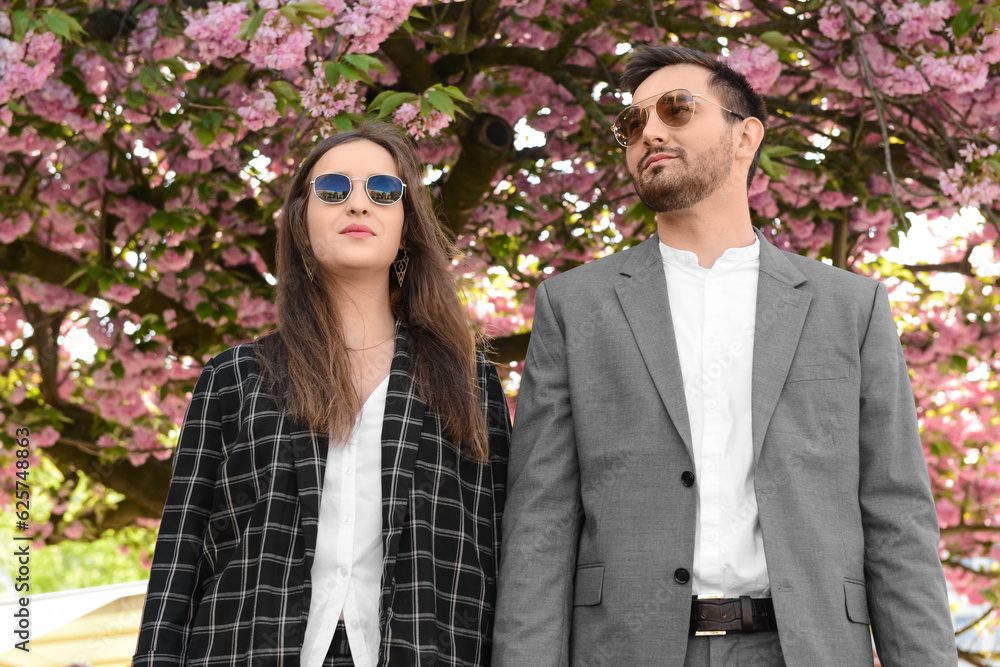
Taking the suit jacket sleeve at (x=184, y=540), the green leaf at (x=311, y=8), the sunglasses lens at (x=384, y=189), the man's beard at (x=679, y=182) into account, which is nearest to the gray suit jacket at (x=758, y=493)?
the man's beard at (x=679, y=182)

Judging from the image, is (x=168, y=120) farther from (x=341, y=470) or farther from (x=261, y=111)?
(x=341, y=470)

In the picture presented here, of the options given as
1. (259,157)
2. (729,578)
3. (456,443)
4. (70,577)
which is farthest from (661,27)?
(70,577)

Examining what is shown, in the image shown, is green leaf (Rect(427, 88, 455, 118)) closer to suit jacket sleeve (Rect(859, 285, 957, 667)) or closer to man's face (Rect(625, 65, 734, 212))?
man's face (Rect(625, 65, 734, 212))

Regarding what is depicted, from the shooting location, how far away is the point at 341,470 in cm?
208

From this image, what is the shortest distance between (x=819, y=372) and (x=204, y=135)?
246cm

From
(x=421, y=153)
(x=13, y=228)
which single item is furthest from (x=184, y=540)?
(x=13, y=228)

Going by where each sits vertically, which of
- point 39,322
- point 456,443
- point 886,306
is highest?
point 39,322

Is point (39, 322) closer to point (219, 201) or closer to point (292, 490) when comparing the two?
point (219, 201)

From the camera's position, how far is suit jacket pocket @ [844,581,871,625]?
6.31 feet

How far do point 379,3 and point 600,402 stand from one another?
5.67ft

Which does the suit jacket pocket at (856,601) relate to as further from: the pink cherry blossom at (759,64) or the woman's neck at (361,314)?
the pink cherry blossom at (759,64)

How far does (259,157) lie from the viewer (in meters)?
4.74

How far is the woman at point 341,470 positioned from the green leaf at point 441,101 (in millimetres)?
626

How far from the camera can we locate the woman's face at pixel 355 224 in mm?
2230
